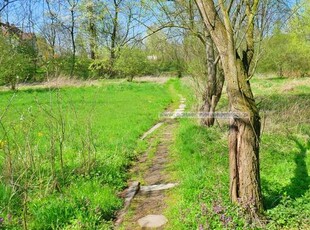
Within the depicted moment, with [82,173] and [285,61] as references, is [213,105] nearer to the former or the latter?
[82,173]

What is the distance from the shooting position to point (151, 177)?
22.8ft

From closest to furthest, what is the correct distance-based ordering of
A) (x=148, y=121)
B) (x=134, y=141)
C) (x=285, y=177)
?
1. (x=285, y=177)
2. (x=134, y=141)
3. (x=148, y=121)

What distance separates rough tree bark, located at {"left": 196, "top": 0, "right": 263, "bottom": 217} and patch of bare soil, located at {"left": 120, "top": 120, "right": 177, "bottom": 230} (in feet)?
4.78

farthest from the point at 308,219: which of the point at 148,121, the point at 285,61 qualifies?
the point at 285,61

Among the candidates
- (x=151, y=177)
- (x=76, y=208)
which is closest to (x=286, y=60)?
(x=151, y=177)

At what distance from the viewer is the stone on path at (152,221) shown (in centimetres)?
481

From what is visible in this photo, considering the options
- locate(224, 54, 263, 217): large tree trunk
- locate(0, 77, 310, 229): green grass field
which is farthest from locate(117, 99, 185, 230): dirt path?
locate(224, 54, 263, 217): large tree trunk

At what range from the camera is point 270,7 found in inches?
286

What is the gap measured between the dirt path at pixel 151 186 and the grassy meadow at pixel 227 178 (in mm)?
215

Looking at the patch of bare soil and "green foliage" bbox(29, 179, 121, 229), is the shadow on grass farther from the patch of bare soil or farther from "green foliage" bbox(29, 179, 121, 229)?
"green foliage" bbox(29, 179, 121, 229)

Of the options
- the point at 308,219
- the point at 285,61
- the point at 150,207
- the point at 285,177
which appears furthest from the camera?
the point at 285,61

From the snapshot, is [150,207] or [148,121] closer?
[150,207]

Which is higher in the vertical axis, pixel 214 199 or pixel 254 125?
pixel 254 125

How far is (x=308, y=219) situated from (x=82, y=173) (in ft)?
13.2
